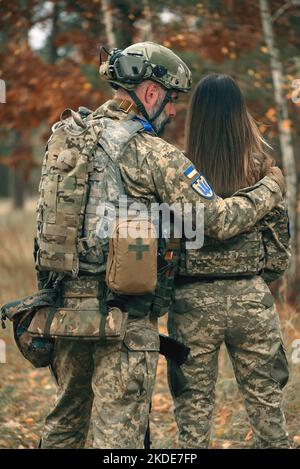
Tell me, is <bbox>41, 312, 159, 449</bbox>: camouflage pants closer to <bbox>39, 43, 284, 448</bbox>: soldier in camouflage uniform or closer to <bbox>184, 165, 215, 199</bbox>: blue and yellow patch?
<bbox>39, 43, 284, 448</bbox>: soldier in camouflage uniform

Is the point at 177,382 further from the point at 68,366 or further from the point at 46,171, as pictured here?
the point at 46,171

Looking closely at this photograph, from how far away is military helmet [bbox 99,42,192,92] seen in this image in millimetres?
3410

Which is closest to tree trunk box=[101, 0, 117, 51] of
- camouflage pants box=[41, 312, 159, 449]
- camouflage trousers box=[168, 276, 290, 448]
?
camouflage trousers box=[168, 276, 290, 448]

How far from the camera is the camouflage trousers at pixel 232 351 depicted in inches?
146

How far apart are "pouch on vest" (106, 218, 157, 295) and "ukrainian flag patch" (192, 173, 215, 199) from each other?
0.30 meters

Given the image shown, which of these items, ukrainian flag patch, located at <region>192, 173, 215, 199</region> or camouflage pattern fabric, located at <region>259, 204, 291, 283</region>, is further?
camouflage pattern fabric, located at <region>259, 204, 291, 283</region>

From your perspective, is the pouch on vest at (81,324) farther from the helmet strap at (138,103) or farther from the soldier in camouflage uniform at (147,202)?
the helmet strap at (138,103)

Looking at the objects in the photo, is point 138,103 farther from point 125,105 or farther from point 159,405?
point 159,405

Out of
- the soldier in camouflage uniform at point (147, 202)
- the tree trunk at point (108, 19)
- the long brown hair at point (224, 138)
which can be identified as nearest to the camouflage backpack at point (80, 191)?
the soldier in camouflage uniform at point (147, 202)

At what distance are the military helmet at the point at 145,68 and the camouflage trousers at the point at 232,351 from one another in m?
1.03

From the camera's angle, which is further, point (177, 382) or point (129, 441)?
point (177, 382)

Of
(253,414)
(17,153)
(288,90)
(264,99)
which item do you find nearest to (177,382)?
(253,414)
